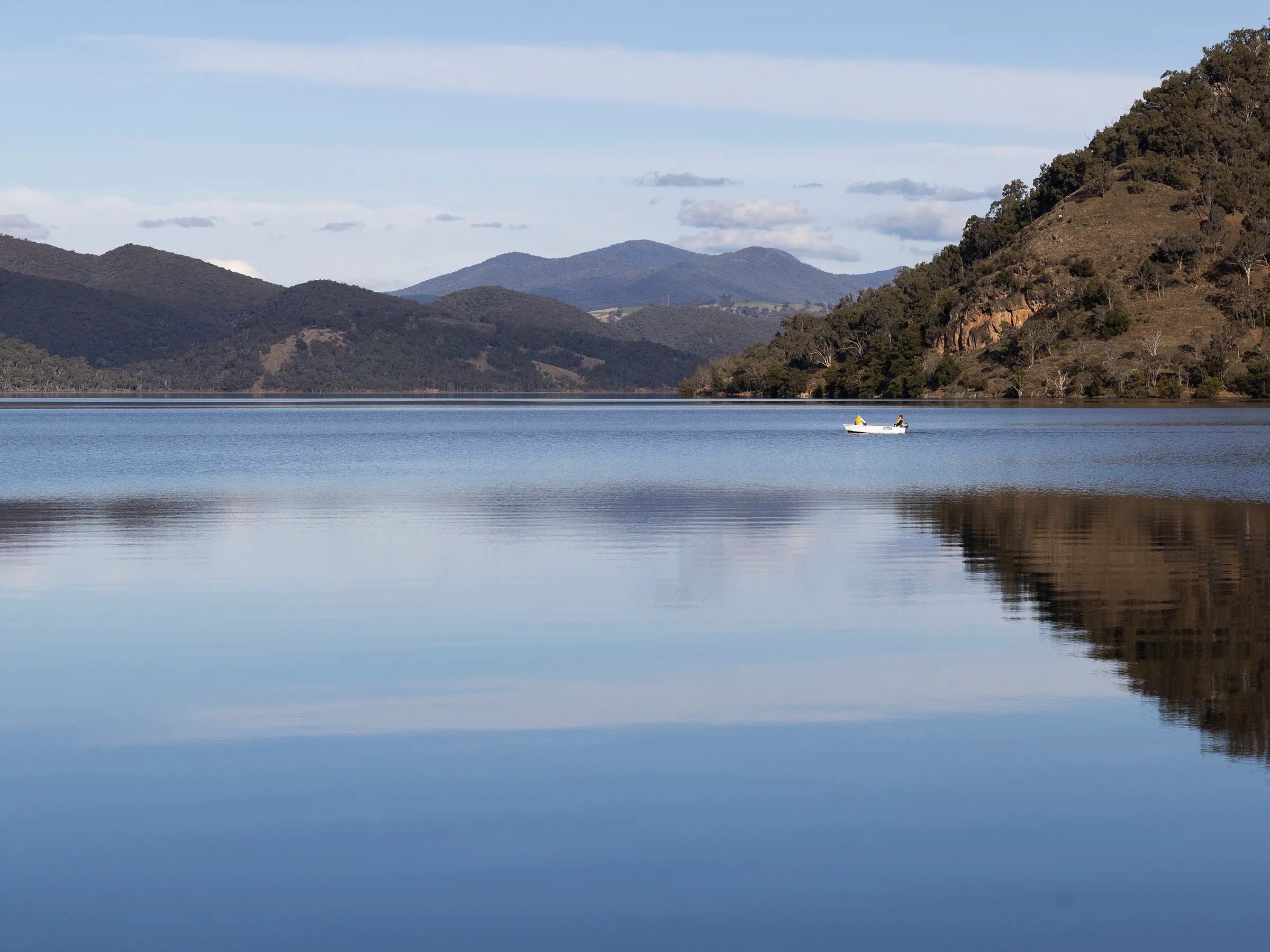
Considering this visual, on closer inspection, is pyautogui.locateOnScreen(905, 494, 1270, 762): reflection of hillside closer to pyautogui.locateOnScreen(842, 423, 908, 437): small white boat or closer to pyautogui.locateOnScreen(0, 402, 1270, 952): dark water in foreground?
pyautogui.locateOnScreen(0, 402, 1270, 952): dark water in foreground

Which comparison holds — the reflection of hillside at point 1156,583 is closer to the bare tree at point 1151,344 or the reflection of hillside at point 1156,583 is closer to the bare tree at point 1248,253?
the bare tree at point 1151,344

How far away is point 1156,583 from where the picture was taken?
26.7 m

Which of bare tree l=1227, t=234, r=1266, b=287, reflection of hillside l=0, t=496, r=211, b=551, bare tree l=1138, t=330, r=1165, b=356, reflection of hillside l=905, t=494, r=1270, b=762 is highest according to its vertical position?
bare tree l=1227, t=234, r=1266, b=287

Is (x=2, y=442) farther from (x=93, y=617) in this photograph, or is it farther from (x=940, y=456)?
(x=93, y=617)

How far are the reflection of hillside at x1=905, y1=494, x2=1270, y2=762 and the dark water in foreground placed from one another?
12 cm

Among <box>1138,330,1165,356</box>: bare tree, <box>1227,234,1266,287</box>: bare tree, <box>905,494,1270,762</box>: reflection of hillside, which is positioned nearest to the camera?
<box>905,494,1270,762</box>: reflection of hillside

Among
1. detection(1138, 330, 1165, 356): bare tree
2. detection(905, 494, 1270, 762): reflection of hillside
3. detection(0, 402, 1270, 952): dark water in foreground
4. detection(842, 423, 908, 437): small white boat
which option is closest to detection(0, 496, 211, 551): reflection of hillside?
detection(0, 402, 1270, 952): dark water in foreground

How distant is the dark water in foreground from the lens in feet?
34.3

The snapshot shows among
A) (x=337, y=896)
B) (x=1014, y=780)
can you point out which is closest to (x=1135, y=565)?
(x=1014, y=780)

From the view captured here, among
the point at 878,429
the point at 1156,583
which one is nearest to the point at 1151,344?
the point at 878,429

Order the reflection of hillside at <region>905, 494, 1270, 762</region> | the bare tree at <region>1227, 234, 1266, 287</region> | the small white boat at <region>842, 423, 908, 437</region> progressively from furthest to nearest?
1. the bare tree at <region>1227, 234, 1266, 287</region>
2. the small white boat at <region>842, 423, 908, 437</region>
3. the reflection of hillside at <region>905, 494, 1270, 762</region>

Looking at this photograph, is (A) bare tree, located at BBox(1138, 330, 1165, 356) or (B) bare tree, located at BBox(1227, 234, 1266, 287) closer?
(A) bare tree, located at BBox(1138, 330, 1165, 356)

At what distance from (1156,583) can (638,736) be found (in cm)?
1497

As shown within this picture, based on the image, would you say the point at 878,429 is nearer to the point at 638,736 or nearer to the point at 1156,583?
the point at 1156,583
